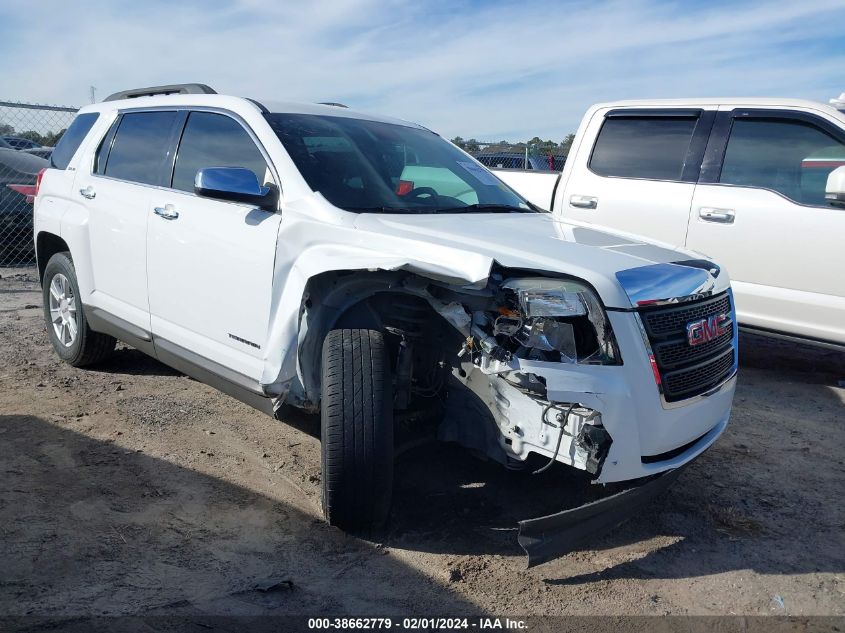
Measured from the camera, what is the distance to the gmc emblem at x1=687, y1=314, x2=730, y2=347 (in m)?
3.12

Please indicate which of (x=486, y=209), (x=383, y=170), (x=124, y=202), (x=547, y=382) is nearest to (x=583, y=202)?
(x=486, y=209)

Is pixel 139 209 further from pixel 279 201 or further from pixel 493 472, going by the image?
pixel 493 472

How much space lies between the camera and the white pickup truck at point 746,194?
17.5 ft

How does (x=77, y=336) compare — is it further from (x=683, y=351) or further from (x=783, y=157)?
(x=783, y=157)

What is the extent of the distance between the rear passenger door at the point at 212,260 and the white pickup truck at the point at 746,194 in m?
2.24

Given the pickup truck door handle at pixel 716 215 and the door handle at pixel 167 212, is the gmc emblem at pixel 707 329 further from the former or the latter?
the door handle at pixel 167 212

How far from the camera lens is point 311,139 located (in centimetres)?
391

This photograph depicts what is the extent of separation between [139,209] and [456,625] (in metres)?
3.06

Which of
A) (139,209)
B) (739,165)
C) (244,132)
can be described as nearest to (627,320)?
(244,132)

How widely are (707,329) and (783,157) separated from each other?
3138mm

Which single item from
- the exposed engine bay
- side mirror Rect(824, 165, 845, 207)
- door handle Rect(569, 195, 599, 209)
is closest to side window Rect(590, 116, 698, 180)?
door handle Rect(569, 195, 599, 209)

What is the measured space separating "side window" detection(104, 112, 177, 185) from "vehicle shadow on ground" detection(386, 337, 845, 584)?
238 centimetres

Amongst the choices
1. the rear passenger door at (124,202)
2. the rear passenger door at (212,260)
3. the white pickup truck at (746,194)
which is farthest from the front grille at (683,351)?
the rear passenger door at (124,202)

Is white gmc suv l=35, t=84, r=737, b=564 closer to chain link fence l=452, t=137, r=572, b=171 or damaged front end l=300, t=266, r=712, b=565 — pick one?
damaged front end l=300, t=266, r=712, b=565
